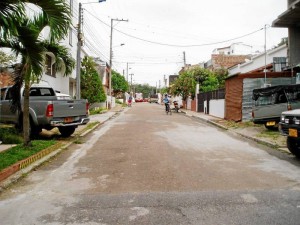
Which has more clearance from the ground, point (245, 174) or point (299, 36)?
point (299, 36)

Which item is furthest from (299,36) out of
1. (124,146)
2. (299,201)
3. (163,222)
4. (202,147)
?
(163,222)

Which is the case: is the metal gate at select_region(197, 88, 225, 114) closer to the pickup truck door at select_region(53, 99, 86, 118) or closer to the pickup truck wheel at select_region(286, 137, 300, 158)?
the pickup truck door at select_region(53, 99, 86, 118)

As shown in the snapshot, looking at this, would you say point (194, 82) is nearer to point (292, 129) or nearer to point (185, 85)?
point (185, 85)

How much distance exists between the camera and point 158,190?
6.11m

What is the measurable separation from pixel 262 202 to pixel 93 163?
465cm

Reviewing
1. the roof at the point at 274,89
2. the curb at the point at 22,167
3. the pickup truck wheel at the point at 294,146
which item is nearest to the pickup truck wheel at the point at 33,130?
the curb at the point at 22,167

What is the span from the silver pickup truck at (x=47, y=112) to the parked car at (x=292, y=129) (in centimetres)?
727

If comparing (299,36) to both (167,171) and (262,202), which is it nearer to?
(167,171)

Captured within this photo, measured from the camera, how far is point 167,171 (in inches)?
302

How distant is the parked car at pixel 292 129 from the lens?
8930 millimetres

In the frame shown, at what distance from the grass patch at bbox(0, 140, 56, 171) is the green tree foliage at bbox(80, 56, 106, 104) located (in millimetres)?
20239

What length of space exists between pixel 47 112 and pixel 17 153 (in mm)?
3232

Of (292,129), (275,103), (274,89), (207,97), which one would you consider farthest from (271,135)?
(207,97)

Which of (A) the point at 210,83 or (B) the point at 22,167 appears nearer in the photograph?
(B) the point at 22,167
